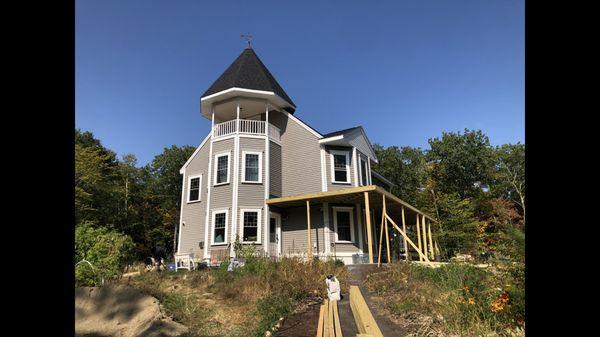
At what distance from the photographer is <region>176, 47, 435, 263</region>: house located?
1766 cm

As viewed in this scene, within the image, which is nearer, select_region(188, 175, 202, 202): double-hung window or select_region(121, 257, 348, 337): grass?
select_region(121, 257, 348, 337): grass

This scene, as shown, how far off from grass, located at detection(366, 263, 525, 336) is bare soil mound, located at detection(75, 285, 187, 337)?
4.34 metres

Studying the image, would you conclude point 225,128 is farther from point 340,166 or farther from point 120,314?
point 120,314

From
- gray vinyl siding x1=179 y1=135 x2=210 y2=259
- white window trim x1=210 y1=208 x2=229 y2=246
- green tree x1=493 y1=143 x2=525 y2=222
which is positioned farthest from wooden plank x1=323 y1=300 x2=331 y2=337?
green tree x1=493 y1=143 x2=525 y2=222

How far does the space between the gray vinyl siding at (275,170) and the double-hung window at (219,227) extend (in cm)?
250

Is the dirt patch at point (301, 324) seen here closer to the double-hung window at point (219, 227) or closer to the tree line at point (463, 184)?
the double-hung window at point (219, 227)

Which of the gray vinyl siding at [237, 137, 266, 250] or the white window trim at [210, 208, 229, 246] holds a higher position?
the gray vinyl siding at [237, 137, 266, 250]

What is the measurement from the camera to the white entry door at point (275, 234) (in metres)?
18.0

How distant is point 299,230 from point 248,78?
8156mm

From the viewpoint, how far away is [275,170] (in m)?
19.3

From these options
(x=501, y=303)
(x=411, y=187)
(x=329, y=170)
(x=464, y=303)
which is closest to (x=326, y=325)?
(x=464, y=303)

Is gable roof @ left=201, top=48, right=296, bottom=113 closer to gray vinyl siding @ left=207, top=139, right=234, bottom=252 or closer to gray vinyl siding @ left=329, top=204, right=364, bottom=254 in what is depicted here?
gray vinyl siding @ left=207, top=139, right=234, bottom=252

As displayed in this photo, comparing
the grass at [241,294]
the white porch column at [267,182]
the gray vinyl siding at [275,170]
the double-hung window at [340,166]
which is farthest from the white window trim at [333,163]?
the grass at [241,294]
